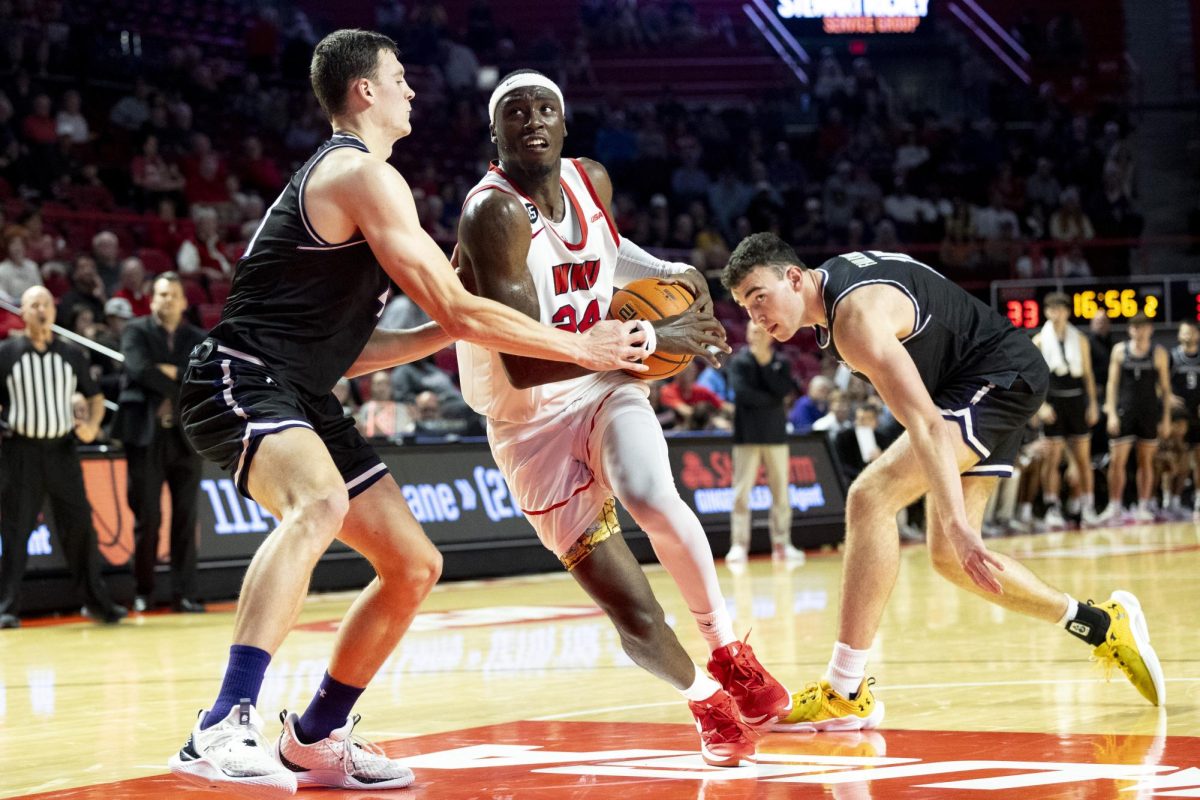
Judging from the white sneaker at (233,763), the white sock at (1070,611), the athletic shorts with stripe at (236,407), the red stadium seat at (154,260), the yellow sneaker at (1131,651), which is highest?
the red stadium seat at (154,260)

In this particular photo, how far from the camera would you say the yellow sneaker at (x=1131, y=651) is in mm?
5277

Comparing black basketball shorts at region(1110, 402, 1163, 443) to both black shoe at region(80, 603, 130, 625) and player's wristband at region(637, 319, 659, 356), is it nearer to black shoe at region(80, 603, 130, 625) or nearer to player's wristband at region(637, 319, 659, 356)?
black shoe at region(80, 603, 130, 625)

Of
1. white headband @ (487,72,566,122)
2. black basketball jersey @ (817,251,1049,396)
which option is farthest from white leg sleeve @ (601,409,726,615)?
white headband @ (487,72,566,122)

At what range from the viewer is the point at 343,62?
4.21m

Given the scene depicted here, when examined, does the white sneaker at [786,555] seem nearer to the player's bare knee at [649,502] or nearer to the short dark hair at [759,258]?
the short dark hair at [759,258]

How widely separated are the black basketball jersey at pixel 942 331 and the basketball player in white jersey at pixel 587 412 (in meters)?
0.64

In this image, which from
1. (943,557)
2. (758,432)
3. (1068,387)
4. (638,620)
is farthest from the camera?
(1068,387)

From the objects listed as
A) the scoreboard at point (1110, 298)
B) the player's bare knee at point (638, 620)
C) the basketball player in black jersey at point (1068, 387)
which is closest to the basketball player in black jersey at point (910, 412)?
the player's bare knee at point (638, 620)

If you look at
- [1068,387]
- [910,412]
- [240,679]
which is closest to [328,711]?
[240,679]

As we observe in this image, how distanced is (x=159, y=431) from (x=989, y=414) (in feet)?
21.1

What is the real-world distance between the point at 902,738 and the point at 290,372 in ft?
→ 7.30

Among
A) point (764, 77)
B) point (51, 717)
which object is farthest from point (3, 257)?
point (764, 77)

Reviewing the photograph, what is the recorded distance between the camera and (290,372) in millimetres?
4156

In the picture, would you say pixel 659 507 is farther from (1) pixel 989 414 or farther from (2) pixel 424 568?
(1) pixel 989 414
